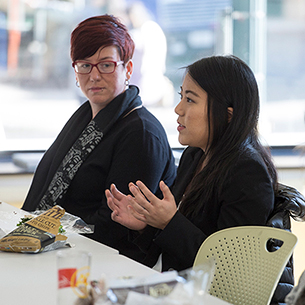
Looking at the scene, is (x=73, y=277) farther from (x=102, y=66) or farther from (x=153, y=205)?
(x=102, y=66)

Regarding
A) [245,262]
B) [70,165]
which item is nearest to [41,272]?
[245,262]

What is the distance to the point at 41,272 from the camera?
43.3 inches

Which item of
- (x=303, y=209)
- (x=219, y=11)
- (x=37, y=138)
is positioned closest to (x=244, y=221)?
(x=303, y=209)

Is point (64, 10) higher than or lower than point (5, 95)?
higher

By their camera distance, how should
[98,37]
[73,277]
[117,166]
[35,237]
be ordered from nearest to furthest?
[73,277] → [35,237] → [117,166] → [98,37]

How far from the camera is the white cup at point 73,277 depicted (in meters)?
0.69

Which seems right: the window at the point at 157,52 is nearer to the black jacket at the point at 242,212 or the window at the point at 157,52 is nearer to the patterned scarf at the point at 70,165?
the patterned scarf at the point at 70,165

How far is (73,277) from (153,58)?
364 cm

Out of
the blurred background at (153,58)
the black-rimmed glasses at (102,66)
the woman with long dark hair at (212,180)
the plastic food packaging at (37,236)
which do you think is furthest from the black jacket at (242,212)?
the blurred background at (153,58)

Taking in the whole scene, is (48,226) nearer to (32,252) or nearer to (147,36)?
(32,252)

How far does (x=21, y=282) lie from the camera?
1034 millimetres

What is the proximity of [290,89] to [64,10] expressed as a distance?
90.5 inches

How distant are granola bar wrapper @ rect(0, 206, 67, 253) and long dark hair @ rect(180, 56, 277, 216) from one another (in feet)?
1.40

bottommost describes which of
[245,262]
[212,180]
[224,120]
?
[245,262]
